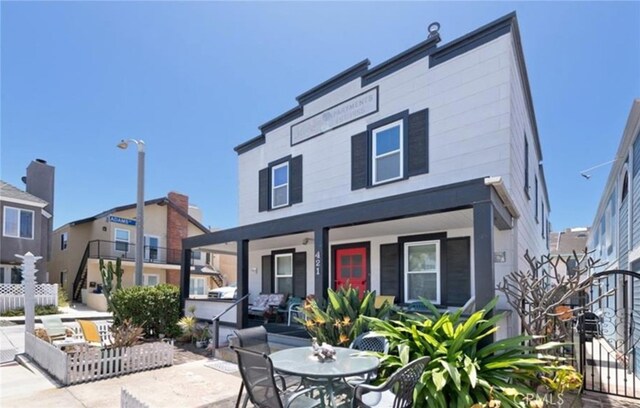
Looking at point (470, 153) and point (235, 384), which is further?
point (470, 153)

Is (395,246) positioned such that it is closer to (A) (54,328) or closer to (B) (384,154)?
(B) (384,154)

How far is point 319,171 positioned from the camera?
35.0 feet

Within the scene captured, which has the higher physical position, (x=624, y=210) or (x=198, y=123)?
(x=198, y=123)

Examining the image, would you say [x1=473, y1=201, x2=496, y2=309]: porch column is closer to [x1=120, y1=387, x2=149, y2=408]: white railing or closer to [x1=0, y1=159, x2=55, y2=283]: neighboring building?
[x1=120, y1=387, x2=149, y2=408]: white railing

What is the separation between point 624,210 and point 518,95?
504cm

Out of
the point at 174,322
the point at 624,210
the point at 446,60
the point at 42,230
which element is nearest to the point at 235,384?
the point at 174,322

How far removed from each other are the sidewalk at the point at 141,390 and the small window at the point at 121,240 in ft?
58.7

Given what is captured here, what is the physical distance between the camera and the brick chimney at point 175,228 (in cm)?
2652

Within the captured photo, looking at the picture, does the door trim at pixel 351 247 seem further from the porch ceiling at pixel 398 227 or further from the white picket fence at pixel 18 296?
the white picket fence at pixel 18 296

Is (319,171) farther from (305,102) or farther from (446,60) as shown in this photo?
(446,60)

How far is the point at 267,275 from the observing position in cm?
1319

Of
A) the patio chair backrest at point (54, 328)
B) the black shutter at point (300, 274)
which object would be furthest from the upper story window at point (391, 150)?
the patio chair backrest at point (54, 328)

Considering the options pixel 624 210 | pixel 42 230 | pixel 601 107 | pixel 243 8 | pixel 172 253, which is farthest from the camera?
pixel 172 253

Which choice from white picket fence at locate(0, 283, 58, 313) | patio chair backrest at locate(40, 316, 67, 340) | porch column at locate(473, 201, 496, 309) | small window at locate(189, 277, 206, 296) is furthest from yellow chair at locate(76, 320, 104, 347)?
small window at locate(189, 277, 206, 296)
